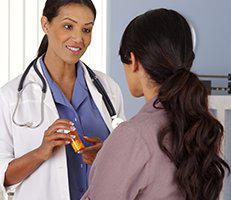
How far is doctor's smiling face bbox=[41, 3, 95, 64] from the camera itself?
148cm

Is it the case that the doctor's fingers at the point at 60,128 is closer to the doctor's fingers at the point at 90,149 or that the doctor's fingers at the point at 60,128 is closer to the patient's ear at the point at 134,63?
the doctor's fingers at the point at 90,149

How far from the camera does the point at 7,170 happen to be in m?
1.38

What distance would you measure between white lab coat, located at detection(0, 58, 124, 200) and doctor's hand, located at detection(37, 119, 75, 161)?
61 mm

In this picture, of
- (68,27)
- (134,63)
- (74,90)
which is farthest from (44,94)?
(134,63)

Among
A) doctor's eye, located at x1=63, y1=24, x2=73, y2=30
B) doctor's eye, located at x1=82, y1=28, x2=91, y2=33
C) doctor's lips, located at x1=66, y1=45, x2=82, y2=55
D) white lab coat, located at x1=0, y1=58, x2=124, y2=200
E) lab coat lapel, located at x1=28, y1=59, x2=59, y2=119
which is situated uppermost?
doctor's eye, located at x1=63, y1=24, x2=73, y2=30

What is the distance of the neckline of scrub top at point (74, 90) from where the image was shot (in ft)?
4.85

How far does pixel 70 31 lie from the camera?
1489 mm

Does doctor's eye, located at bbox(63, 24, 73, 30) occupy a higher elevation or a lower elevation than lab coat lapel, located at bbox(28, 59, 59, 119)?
higher

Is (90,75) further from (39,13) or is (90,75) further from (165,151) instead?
(39,13)

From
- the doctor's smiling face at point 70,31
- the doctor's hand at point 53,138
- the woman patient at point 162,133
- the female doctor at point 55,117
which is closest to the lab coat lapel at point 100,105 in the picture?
the female doctor at point 55,117

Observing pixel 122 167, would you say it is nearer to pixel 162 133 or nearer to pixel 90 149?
pixel 162 133

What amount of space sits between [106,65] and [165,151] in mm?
2238

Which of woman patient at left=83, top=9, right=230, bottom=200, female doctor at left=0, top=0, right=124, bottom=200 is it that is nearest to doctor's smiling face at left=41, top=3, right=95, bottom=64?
female doctor at left=0, top=0, right=124, bottom=200

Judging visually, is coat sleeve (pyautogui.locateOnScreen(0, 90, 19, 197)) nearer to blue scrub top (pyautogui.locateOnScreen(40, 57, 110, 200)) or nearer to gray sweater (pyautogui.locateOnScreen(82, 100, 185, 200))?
blue scrub top (pyautogui.locateOnScreen(40, 57, 110, 200))
